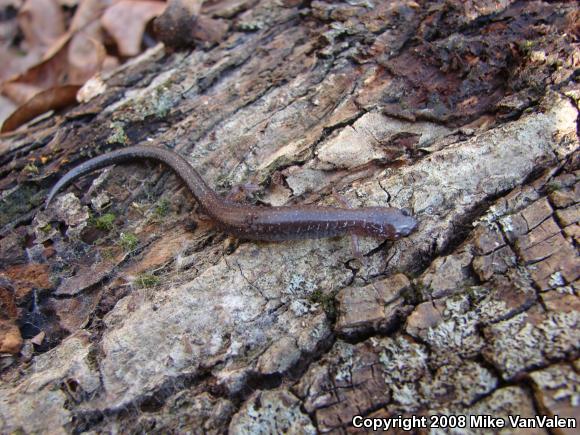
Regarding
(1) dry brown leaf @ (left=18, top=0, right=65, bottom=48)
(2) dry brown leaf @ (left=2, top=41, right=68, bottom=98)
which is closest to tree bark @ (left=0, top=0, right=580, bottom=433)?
(2) dry brown leaf @ (left=2, top=41, right=68, bottom=98)

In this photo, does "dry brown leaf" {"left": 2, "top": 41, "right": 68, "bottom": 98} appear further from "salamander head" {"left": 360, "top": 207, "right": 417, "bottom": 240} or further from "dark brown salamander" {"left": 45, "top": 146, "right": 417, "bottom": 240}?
"salamander head" {"left": 360, "top": 207, "right": 417, "bottom": 240}

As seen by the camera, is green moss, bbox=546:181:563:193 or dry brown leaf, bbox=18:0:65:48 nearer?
green moss, bbox=546:181:563:193

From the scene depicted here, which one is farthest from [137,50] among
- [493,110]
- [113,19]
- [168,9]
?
[493,110]

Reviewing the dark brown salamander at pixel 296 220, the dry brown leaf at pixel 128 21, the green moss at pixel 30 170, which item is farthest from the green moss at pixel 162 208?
the dry brown leaf at pixel 128 21

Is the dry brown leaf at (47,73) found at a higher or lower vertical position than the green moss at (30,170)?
higher

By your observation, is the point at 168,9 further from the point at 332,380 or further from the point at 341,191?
the point at 332,380

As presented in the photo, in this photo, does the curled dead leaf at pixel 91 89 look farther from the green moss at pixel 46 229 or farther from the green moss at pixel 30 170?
the green moss at pixel 46 229

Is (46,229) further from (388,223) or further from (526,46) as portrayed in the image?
(526,46)

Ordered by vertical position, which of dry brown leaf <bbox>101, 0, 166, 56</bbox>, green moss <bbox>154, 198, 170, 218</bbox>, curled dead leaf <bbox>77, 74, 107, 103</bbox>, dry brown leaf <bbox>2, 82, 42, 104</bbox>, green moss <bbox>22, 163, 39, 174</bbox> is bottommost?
green moss <bbox>154, 198, 170, 218</bbox>
